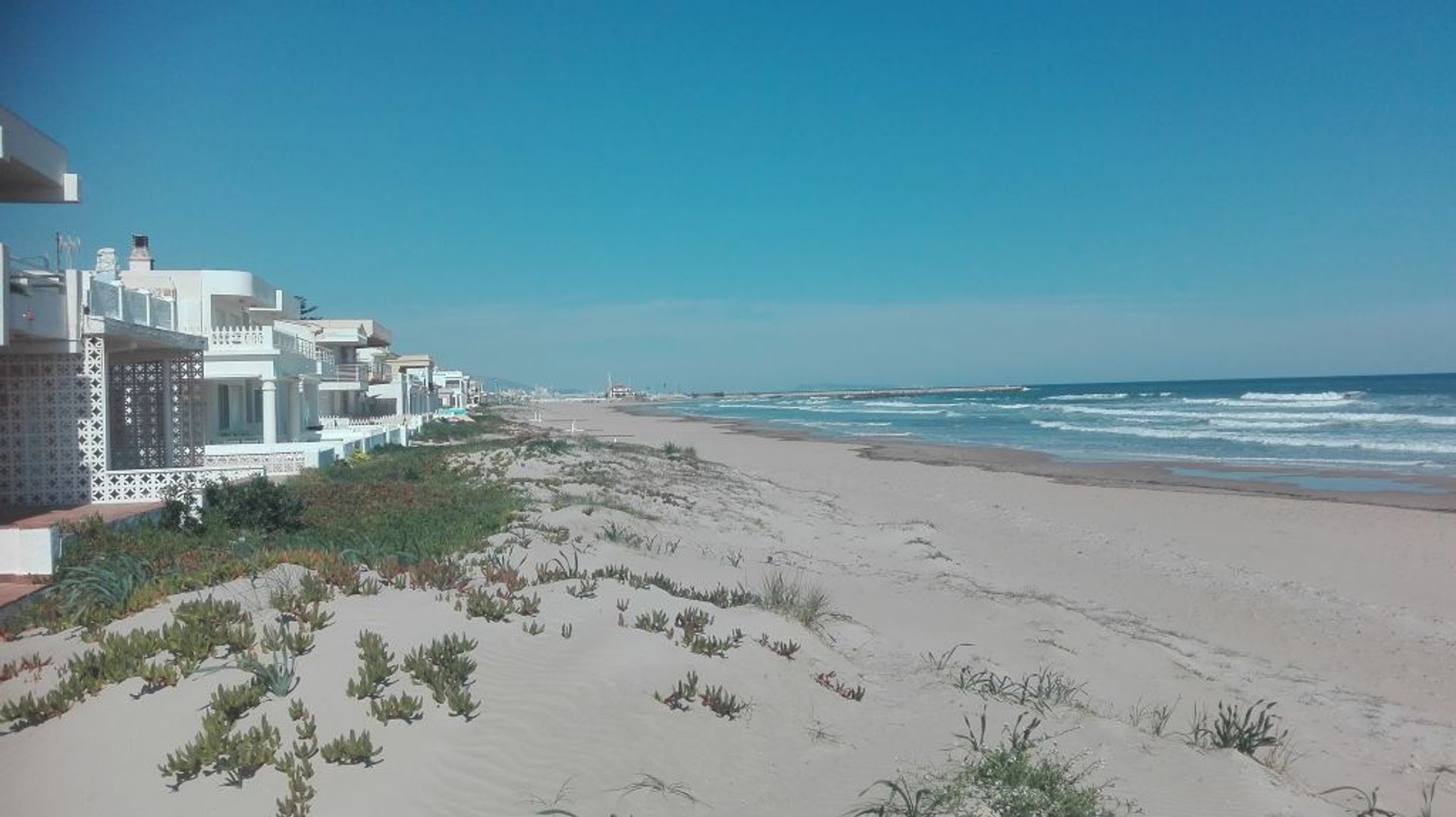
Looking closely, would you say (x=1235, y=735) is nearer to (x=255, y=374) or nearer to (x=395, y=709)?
(x=395, y=709)

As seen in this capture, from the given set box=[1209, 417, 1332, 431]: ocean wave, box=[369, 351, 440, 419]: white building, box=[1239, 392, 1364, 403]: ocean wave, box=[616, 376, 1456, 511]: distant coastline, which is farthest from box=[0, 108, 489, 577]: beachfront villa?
box=[1239, 392, 1364, 403]: ocean wave

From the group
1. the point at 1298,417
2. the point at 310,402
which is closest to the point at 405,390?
the point at 310,402

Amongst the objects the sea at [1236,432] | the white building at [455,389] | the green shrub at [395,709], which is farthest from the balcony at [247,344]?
the white building at [455,389]

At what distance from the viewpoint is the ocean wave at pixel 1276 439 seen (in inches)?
1276

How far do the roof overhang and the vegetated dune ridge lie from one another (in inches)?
298

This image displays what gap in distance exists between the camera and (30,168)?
38.2 feet

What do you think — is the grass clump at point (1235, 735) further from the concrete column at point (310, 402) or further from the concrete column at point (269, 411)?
the concrete column at point (310, 402)

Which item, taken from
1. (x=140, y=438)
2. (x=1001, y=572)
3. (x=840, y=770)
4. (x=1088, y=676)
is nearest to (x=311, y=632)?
(x=840, y=770)

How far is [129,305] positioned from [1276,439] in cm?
3956

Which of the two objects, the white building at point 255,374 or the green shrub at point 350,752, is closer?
the green shrub at point 350,752

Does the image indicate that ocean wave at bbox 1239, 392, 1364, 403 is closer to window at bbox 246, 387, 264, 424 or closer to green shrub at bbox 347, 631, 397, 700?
window at bbox 246, 387, 264, 424

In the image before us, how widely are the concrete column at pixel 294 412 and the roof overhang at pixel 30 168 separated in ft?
49.0

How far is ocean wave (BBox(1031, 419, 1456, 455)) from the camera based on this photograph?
32406 millimetres

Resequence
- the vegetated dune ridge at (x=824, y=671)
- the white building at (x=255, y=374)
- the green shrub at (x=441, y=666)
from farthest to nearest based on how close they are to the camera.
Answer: the white building at (x=255, y=374), the green shrub at (x=441, y=666), the vegetated dune ridge at (x=824, y=671)
